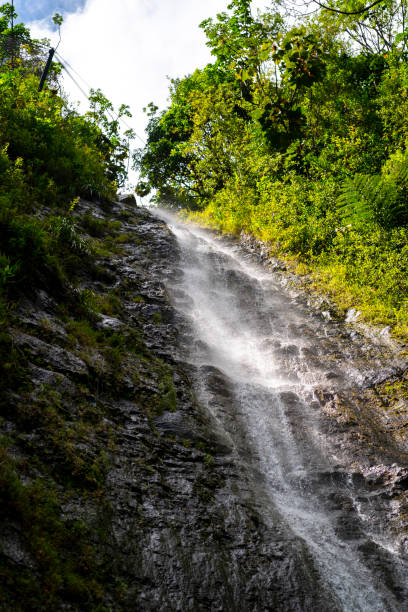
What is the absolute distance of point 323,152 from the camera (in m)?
13.9

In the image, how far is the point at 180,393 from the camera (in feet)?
20.6

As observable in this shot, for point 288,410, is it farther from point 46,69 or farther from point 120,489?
point 46,69

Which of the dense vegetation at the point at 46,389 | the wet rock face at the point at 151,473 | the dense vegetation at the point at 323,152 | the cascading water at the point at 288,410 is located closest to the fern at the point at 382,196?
the dense vegetation at the point at 323,152

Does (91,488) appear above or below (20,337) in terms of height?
below

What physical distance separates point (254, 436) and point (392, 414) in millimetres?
2324

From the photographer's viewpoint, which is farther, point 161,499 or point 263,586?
point 161,499

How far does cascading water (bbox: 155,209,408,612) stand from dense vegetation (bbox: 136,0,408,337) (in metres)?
1.44

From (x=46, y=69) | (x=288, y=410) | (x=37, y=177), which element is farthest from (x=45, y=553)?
(x=46, y=69)

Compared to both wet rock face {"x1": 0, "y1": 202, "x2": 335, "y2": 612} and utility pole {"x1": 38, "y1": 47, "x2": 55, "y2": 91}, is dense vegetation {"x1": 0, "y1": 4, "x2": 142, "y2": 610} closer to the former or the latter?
wet rock face {"x1": 0, "y1": 202, "x2": 335, "y2": 612}

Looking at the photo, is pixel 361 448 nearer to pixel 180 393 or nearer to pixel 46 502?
pixel 180 393

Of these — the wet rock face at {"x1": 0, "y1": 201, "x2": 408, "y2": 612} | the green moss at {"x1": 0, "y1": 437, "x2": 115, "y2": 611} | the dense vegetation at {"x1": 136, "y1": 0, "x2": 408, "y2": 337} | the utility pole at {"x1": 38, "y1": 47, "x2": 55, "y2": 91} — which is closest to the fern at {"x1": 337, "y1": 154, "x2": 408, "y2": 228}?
the dense vegetation at {"x1": 136, "y1": 0, "x2": 408, "y2": 337}

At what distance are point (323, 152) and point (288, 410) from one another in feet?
33.2

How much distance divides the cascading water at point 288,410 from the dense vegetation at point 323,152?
144cm

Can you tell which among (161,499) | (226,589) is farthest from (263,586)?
(161,499)
